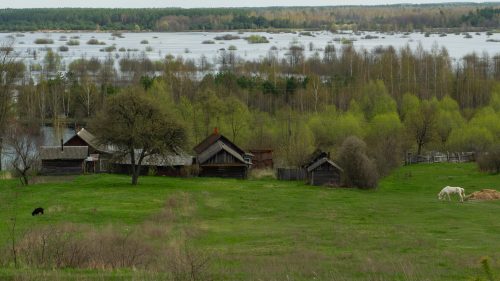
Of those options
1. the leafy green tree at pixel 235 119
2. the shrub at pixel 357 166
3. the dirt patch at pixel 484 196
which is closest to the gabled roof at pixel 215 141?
the leafy green tree at pixel 235 119

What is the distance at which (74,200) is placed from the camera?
107 feet

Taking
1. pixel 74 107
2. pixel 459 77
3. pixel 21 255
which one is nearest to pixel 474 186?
pixel 21 255

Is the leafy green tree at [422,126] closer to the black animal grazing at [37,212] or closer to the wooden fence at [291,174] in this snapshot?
the wooden fence at [291,174]

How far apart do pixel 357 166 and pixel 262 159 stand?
38.1ft

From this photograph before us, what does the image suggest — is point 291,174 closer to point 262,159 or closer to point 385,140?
point 262,159

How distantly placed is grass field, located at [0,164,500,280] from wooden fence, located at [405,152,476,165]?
353 inches

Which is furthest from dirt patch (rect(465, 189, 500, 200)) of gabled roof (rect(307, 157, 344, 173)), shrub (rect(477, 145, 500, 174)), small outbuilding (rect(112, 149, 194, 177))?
small outbuilding (rect(112, 149, 194, 177))

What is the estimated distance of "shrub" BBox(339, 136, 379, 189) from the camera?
40.6 m

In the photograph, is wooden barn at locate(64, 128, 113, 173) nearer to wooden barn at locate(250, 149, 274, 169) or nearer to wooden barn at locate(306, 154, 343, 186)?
wooden barn at locate(250, 149, 274, 169)

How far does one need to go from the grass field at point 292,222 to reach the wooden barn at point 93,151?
3309 mm

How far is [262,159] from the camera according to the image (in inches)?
2019

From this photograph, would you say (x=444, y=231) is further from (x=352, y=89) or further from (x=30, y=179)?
(x=352, y=89)

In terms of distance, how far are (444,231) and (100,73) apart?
66.1 metres

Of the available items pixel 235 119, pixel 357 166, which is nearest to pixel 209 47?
pixel 235 119
